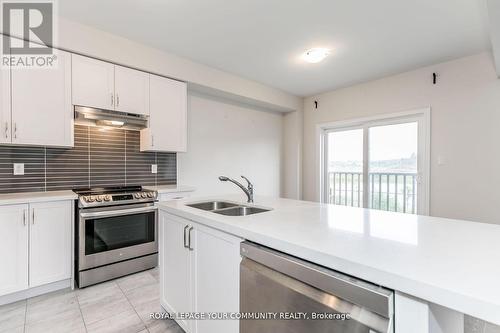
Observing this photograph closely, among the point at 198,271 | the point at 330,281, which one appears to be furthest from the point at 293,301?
the point at 198,271

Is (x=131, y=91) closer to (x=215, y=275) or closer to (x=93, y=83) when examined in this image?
(x=93, y=83)

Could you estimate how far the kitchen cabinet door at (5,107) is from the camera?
206 centimetres

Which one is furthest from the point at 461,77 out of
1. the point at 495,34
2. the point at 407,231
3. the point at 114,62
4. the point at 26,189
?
the point at 26,189

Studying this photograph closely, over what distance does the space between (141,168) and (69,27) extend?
1.67m

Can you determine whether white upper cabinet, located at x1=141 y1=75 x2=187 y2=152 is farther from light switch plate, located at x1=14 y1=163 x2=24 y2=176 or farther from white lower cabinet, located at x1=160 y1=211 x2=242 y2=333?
white lower cabinet, located at x1=160 y1=211 x2=242 y2=333

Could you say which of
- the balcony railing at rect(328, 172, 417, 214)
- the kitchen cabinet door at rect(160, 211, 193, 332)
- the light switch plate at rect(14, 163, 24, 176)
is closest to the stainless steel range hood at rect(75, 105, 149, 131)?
the light switch plate at rect(14, 163, 24, 176)

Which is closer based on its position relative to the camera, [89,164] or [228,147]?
[89,164]

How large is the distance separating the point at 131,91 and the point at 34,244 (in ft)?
5.85

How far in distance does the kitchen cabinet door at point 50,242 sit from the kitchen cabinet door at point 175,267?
1139mm

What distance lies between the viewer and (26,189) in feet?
7.95

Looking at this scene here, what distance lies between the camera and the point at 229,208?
6.15ft

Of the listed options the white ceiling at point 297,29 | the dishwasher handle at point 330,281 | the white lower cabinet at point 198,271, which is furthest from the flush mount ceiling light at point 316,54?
the dishwasher handle at point 330,281

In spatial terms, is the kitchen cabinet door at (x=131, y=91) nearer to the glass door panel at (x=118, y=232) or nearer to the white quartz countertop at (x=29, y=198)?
the white quartz countertop at (x=29, y=198)

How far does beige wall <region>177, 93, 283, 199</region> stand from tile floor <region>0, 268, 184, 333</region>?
5.41 feet
